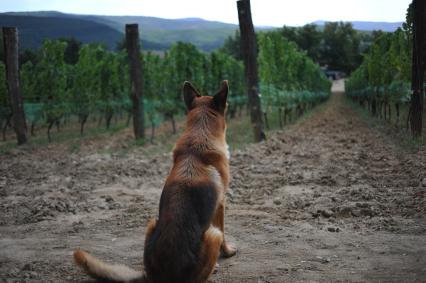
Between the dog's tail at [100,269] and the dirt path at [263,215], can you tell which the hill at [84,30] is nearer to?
the dirt path at [263,215]

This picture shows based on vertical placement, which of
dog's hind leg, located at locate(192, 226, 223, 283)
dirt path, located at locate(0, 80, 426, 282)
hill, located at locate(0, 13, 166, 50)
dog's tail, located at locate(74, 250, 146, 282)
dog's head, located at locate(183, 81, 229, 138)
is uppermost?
hill, located at locate(0, 13, 166, 50)

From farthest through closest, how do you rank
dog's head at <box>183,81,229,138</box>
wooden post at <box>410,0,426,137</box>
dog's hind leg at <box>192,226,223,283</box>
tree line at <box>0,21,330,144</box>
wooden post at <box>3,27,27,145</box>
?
tree line at <box>0,21,330,144</box>
wooden post at <box>3,27,27,145</box>
wooden post at <box>410,0,426,137</box>
dog's head at <box>183,81,229,138</box>
dog's hind leg at <box>192,226,223,283</box>

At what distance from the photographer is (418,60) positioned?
38.9 feet

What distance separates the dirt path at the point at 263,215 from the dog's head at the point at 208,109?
155 centimetres

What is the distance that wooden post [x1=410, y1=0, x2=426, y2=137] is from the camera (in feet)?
38.2

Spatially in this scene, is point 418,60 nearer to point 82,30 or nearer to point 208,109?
point 208,109

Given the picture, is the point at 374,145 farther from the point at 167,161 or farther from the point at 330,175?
the point at 167,161

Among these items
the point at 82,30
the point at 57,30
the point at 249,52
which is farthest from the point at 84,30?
the point at 249,52

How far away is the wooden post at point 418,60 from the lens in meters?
11.6

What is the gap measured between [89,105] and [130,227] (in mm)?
17760

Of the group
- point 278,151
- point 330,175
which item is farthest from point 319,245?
point 278,151

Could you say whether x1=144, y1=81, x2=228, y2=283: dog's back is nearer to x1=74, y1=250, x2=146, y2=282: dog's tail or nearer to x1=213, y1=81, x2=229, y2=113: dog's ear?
x1=213, y1=81, x2=229, y2=113: dog's ear

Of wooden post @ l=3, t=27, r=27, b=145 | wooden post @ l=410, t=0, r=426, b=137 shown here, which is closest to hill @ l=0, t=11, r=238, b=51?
wooden post @ l=3, t=27, r=27, b=145

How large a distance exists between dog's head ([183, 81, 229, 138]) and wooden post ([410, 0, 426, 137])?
30.6 ft
